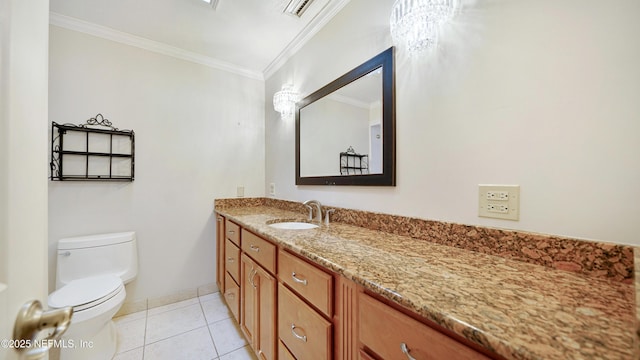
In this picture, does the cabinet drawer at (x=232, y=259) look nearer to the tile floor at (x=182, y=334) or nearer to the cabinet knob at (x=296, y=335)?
the tile floor at (x=182, y=334)

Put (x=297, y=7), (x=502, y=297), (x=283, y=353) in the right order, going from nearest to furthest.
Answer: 1. (x=502, y=297)
2. (x=283, y=353)
3. (x=297, y=7)

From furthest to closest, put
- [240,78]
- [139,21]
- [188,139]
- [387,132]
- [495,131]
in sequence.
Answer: [240,78] < [188,139] < [139,21] < [387,132] < [495,131]

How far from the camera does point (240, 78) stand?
96.0 inches

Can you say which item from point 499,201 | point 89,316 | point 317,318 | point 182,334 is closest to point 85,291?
point 89,316

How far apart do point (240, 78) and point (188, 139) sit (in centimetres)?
84

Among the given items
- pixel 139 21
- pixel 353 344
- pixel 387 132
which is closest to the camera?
pixel 353 344

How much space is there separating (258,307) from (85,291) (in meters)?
1.07

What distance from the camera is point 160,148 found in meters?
2.03

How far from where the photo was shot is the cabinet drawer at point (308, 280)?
2.60ft

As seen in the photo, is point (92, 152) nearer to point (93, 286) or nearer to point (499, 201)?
point (93, 286)

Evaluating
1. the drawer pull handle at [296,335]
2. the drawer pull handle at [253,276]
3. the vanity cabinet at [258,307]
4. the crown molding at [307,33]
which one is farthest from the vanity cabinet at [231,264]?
the crown molding at [307,33]

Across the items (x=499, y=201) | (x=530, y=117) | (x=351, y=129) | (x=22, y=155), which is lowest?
(x=499, y=201)

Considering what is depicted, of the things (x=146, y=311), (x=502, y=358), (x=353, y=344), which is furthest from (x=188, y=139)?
(x=502, y=358)

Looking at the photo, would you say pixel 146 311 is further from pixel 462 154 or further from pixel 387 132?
pixel 462 154
